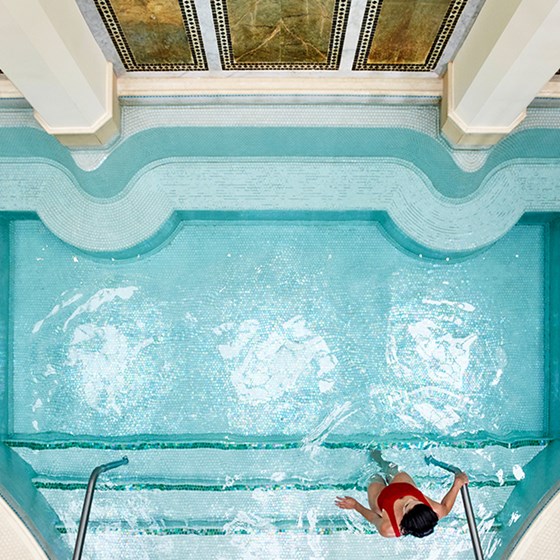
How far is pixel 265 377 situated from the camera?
3.69 meters

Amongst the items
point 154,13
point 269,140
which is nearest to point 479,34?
point 269,140

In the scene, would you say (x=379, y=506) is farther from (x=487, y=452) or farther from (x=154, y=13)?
(x=154, y=13)

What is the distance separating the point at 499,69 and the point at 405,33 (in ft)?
1.65

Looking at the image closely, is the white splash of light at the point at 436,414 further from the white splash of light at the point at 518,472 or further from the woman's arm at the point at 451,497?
the woman's arm at the point at 451,497

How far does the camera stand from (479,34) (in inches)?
105

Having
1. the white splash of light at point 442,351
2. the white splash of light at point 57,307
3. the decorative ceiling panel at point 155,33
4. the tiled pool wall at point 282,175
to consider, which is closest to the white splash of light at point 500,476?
the tiled pool wall at point 282,175

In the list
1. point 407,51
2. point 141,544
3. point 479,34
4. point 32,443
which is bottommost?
point 141,544

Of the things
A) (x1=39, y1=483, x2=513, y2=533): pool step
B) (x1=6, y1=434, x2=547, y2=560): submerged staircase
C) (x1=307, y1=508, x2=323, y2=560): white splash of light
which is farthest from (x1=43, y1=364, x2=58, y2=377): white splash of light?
(x1=307, y1=508, x2=323, y2=560): white splash of light

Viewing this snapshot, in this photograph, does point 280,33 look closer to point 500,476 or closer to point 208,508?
point 208,508

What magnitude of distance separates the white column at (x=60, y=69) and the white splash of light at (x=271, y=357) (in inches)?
59.4

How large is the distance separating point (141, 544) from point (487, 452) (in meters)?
2.36

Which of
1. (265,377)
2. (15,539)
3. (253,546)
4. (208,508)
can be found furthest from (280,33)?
(253,546)

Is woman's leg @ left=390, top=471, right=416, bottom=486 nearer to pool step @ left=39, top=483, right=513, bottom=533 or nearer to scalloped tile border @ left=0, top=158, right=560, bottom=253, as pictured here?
pool step @ left=39, top=483, right=513, bottom=533

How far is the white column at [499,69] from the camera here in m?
2.24
